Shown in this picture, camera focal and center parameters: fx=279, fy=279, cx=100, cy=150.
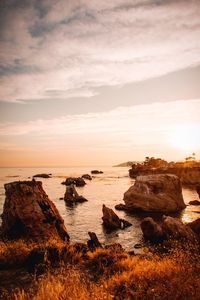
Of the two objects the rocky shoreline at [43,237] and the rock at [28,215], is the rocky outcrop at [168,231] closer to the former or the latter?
the rocky shoreline at [43,237]

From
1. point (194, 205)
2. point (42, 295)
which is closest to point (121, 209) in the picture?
point (194, 205)

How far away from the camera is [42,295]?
6566 millimetres

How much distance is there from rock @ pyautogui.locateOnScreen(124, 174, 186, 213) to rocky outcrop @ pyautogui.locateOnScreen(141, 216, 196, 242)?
50.4ft

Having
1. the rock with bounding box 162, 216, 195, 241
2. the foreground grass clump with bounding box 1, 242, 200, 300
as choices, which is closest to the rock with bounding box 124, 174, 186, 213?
the rock with bounding box 162, 216, 195, 241

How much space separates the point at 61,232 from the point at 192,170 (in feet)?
281

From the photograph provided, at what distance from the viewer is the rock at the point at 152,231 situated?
23.6m

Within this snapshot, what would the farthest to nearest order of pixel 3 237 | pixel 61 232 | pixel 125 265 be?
1. pixel 61 232
2. pixel 3 237
3. pixel 125 265

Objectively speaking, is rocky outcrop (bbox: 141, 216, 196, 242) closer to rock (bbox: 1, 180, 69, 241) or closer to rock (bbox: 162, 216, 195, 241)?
rock (bbox: 162, 216, 195, 241)

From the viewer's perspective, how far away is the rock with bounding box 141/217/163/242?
23.6 m

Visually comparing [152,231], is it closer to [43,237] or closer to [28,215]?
[43,237]

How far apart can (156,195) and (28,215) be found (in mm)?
27379

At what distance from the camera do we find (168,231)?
23062 millimetres

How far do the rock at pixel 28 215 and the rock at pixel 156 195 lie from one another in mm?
24377

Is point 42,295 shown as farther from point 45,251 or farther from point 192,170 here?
point 192,170
